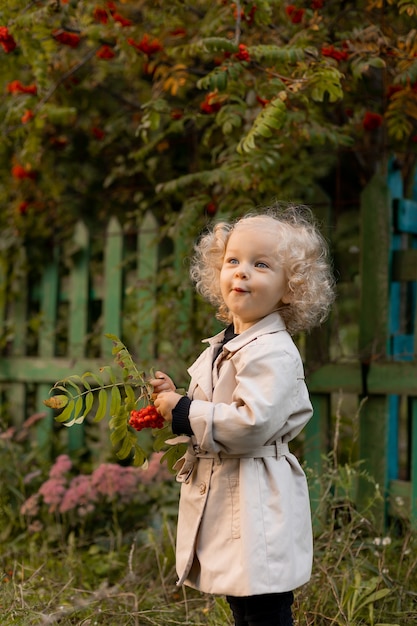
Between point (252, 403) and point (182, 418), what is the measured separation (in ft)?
0.66

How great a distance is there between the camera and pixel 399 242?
3754 millimetres

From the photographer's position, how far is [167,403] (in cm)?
214

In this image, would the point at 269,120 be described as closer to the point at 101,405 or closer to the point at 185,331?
the point at 101,405

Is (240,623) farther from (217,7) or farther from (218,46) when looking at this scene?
(217,7)

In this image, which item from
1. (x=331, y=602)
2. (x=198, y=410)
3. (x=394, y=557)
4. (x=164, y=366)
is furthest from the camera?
(x=164, y=366)

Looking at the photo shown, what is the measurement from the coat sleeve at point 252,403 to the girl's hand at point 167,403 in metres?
0.05

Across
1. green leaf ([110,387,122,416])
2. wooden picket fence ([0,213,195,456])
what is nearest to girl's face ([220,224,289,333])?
green leaf ([110,387,122,416])

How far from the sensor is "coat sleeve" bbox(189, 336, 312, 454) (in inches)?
81.3

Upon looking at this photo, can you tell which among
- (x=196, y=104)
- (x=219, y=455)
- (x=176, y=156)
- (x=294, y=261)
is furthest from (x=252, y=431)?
(x=176, y=156)

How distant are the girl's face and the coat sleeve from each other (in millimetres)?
116

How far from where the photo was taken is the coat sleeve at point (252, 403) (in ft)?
6.77

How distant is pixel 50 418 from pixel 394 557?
7.48ft

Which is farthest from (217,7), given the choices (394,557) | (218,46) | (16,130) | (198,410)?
(394,557)

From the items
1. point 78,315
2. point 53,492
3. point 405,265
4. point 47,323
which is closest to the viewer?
point 405,265
